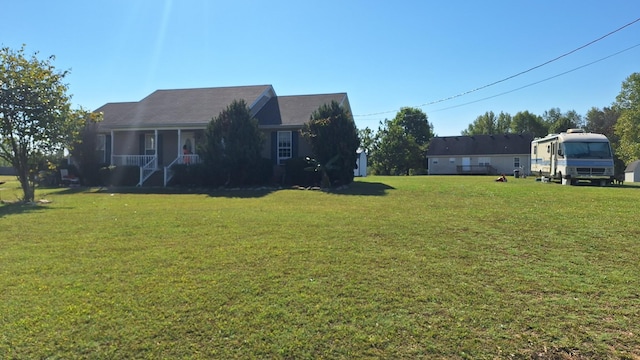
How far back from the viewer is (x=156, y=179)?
20141mm

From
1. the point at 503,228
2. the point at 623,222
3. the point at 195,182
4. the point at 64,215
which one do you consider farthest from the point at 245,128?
the point at 623,222

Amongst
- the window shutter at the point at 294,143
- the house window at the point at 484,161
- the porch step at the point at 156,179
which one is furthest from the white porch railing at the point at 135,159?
the house window at the point at 484,161

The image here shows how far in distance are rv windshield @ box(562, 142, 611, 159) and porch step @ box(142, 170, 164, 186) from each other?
63.2 ft

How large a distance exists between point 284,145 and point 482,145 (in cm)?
3447

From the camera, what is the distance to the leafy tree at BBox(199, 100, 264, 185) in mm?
17391

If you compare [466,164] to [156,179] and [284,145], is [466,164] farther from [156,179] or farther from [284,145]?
[156,179]

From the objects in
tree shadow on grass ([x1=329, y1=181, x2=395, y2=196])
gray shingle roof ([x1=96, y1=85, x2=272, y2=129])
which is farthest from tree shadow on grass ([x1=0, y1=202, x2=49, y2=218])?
tree shadow on grass ([x1=329, y1=181, x2=395, y2=196])

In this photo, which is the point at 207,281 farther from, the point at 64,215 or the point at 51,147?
the point at 51,147

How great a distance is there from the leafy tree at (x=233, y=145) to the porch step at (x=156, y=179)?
3.69m

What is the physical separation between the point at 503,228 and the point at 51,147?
15.1m

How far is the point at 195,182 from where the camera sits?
1859 centimetres

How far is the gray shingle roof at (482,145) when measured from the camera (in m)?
46.0

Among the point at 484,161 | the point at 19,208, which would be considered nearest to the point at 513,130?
the point at 484,161

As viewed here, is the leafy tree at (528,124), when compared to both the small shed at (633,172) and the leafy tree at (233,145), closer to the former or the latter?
the small shed at (633,172)
